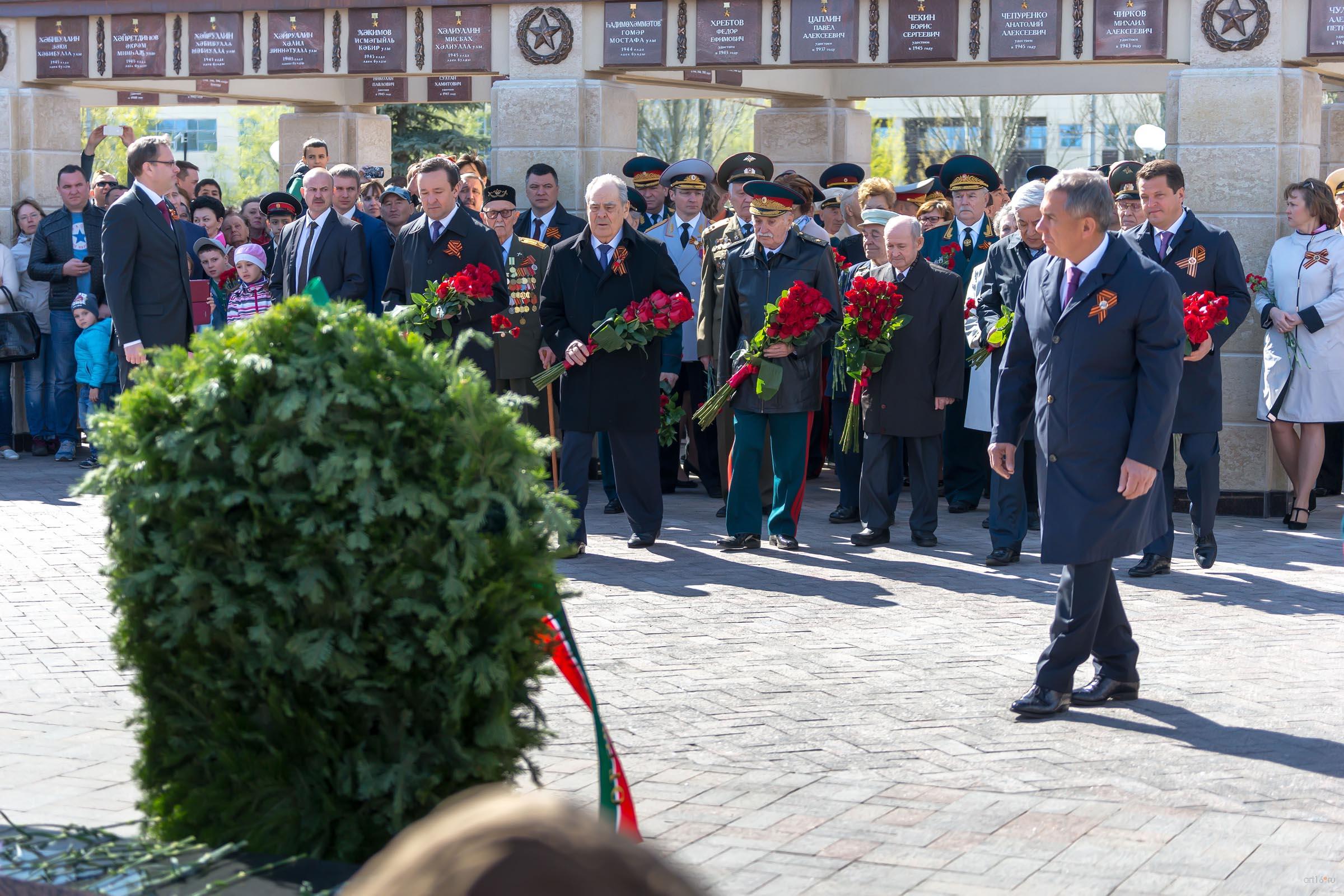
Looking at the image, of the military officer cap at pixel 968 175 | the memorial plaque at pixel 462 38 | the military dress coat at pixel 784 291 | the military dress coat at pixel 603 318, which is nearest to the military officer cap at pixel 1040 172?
the military officer cap at pixel 968 175

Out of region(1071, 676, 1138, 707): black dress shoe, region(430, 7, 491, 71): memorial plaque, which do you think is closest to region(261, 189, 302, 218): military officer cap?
region(430, 7, 491, 71): memorial plaque

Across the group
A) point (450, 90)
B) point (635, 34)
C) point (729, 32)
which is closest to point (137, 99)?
point (450, 90)

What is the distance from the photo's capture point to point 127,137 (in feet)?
56.9

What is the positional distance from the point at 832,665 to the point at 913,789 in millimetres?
1646

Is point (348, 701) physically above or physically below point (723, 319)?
below

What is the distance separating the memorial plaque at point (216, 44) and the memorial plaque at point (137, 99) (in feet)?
13.7

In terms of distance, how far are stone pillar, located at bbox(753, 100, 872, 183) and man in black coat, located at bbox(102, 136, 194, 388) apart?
6.90 metres

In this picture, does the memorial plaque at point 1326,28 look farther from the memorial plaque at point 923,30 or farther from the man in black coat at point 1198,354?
the memorial plaque at point 923,30

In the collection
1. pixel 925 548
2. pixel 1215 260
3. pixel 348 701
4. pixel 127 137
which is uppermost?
pixel 127 137

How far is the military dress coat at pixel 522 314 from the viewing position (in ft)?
35.3

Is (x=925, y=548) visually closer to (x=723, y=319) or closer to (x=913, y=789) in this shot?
(x=723, y=319)

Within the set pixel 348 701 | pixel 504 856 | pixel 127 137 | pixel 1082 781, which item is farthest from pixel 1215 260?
pixel 127 137

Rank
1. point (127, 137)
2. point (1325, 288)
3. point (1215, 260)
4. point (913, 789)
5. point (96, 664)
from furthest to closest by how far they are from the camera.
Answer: point (127, 137) → point (1325, 288) → point (1215, 260) → point (96, 664) → point (913, 789)

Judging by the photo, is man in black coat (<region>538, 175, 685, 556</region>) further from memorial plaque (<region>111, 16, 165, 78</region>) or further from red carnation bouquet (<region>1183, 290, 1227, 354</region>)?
memorial plaque (<region>111, 16, 165, 78</region>)
